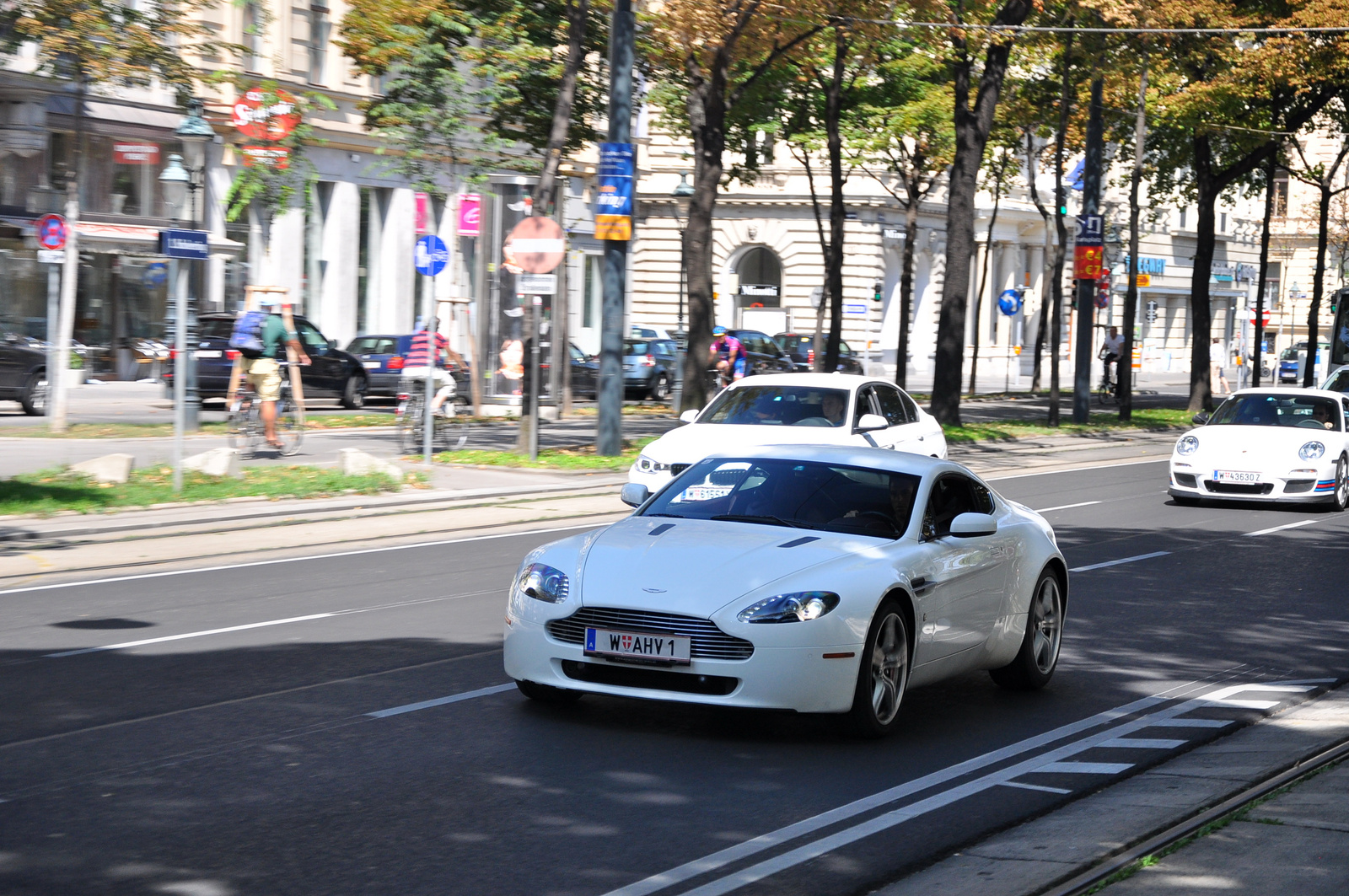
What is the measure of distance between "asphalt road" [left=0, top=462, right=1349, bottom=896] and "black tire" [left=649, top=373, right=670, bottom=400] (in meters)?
28.0

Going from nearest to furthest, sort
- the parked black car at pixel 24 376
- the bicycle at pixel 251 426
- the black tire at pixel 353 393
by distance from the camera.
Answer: the bicycle at pixel 251 426 → the parked black car at pixel 24 376 → the black tire at pixel 353 393

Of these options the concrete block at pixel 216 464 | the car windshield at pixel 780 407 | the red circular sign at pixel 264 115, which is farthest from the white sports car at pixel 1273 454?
the red circular sign at pixel 264 115

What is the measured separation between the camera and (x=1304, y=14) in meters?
34.7

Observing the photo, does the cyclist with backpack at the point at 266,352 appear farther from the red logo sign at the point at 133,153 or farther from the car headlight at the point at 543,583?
the red logo sign at the point at 133,153

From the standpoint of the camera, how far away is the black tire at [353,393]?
110ft

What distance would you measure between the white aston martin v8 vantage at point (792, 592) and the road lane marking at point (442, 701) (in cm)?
48

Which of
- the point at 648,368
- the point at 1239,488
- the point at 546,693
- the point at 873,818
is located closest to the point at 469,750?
the point at 546,693

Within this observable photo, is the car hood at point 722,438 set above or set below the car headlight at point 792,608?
above

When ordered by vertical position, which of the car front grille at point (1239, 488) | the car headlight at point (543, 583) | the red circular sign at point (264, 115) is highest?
the red circular sign at point (264, 115)

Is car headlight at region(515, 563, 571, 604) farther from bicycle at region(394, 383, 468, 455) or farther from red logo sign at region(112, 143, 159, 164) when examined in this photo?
red logo sign at region(112, 143, 159, 164)

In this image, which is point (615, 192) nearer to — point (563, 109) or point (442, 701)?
point (563, 109)

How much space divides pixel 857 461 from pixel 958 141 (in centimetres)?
2334

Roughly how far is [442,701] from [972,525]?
2.62m

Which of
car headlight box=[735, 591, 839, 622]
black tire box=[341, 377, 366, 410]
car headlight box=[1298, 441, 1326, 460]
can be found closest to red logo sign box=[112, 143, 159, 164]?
black tire box=[341, 377, 366, 410]
